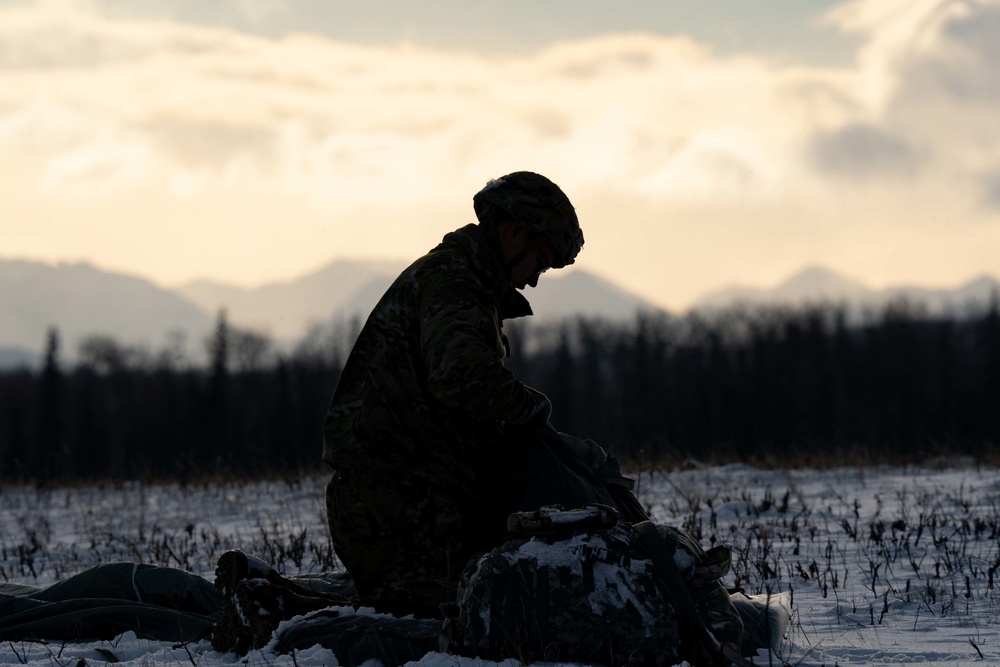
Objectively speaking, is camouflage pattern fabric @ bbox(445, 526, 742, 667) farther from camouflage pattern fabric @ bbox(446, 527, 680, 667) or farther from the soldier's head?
the soldier's head

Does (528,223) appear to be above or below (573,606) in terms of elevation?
above

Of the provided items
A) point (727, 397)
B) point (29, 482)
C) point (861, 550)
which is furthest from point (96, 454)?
point (861, 550)

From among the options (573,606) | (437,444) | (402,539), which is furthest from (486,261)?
(573,606)

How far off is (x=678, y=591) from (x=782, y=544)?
339cm

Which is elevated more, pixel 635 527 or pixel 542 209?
pixel 542 209

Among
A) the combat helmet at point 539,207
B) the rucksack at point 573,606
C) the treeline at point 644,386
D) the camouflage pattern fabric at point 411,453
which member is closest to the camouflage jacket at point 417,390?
the camouflage pattern fabric at point 411,453

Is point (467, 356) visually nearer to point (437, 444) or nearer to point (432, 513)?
point (437, 444)

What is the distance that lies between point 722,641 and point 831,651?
0.50 m

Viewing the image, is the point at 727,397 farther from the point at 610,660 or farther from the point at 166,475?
the point at 610,660

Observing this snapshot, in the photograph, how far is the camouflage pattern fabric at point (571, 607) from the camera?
3389 mm

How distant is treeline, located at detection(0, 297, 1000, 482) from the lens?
64.4 metres

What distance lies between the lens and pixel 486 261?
13.4ft

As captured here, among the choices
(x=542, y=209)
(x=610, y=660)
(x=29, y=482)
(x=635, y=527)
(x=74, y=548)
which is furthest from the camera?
(x=29, y=482)

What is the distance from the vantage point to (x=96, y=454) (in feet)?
215
